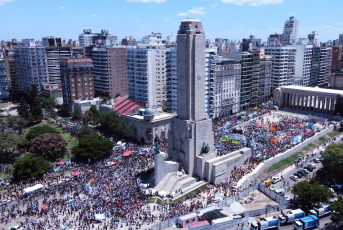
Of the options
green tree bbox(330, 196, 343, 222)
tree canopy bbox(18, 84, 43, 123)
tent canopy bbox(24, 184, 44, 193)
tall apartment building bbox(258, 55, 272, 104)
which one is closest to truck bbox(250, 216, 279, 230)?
green tree bbox(330, 196, 343, 222)

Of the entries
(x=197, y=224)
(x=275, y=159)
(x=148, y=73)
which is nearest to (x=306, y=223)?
(x=197, y=224)

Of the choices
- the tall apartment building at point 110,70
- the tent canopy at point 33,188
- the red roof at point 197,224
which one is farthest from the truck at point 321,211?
the tall apartment building at point 110,70

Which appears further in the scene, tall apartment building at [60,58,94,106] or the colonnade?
tall apartment building at [60,58,94,106]

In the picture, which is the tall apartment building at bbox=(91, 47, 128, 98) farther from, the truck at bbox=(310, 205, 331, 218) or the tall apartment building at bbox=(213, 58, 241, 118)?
the truck at bbox=(310, 205, 331, 218)

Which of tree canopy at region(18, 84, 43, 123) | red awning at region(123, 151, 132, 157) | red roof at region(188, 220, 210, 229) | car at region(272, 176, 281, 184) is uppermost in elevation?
tree canopy at region(18, 84, 43, 123)

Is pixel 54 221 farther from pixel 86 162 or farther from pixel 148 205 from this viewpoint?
pixel 86 162

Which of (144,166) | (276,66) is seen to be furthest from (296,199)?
(276,66)
